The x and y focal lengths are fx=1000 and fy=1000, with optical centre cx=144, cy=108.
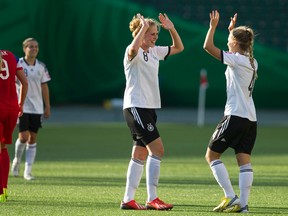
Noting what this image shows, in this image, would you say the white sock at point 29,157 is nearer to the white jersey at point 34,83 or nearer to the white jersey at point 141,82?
the white jersey at point 34,83

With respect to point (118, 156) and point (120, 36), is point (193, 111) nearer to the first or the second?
point (120, 36)

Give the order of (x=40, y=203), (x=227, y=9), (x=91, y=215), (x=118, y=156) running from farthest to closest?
(x=227, y=9) → (x=118, y=156) → (x=40, y=203) → (x=91, y=215)

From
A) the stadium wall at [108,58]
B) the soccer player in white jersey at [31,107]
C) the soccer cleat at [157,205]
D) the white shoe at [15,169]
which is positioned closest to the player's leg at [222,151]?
the soccer cleat at [157,205]

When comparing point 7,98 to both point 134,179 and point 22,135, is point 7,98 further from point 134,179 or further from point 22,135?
point 22,135

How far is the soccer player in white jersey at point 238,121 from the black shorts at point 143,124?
2.13 ft

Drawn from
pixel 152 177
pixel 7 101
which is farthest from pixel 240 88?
pixel 7 101

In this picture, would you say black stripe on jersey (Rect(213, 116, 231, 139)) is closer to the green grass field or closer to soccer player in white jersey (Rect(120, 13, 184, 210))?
soccer player in white jersey (Rect(120, 13, 184, 210))

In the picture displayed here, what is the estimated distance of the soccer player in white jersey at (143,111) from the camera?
10648mm

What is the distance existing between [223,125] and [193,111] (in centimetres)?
2479

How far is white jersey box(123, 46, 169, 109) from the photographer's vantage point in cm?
1072

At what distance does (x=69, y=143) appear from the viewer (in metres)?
22.5

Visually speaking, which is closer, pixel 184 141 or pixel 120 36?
pixel 184 141

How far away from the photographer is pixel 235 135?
10508mm

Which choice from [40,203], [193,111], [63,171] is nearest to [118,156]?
[63,171]
